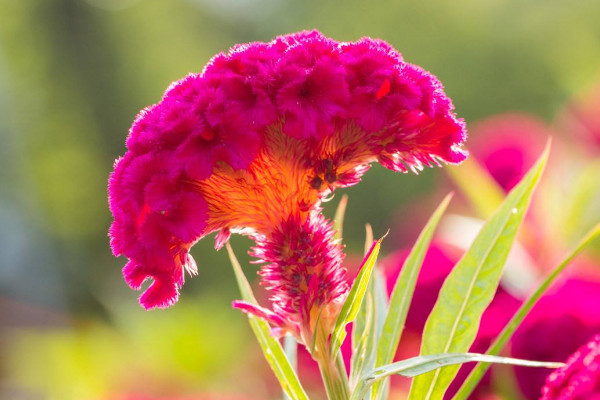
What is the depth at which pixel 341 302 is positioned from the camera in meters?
0.68

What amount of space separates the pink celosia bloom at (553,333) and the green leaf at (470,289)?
0.51 ft

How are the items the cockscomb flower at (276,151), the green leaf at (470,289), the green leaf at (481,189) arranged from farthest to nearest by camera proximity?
1. the green leaf at (481,189)
2. the green leaf at (470,289)
3. the cockscomb flower at (276,151)

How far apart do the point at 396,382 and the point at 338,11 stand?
6985mm

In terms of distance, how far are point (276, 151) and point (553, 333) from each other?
1.31 ft

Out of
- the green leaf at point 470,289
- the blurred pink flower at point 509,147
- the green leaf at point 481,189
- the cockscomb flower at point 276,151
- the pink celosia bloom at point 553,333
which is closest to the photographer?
the cockscomb flower at point 276,151

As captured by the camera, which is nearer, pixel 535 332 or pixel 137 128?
pixel 137 128

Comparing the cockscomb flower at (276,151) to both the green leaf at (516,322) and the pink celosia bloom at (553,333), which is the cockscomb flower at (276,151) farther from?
the pink celosia bloom at (553,333)

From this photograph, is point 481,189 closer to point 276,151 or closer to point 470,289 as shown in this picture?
point 470,289

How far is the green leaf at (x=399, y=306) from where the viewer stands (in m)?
0.72

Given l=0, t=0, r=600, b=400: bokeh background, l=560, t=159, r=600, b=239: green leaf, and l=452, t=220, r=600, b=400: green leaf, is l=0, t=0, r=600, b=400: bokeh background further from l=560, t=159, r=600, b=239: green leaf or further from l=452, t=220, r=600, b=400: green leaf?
l=452, t=220, r=600, b=400: green leaf

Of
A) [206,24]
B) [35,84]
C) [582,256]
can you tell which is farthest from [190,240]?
[206,24]

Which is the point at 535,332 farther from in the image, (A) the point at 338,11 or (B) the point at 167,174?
(A) the point at 338,11

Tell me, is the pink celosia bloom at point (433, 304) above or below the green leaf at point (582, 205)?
below

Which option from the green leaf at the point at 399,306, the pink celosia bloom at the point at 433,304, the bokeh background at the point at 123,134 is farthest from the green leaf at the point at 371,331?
the bokeh background at the point at 123,134
